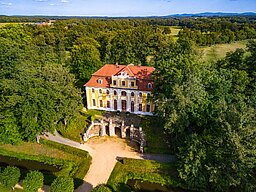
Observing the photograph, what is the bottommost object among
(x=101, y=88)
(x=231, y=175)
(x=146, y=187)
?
(x=146, y=187)

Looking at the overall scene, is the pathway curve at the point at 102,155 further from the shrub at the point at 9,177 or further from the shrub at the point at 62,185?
the shrub at the point at 9,177

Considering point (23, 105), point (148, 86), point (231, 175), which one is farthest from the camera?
point (148, 86)

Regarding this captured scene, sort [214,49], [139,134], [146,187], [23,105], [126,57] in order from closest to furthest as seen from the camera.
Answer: [146,187] → [23,105] → [139,134] → [126,57] → [214,49]

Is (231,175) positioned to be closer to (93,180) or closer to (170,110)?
(170,110)

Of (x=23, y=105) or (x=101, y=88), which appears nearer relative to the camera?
(x=23, y=105)

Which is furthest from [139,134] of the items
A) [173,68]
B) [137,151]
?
[173,68]

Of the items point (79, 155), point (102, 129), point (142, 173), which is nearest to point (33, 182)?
point (79, 155)
